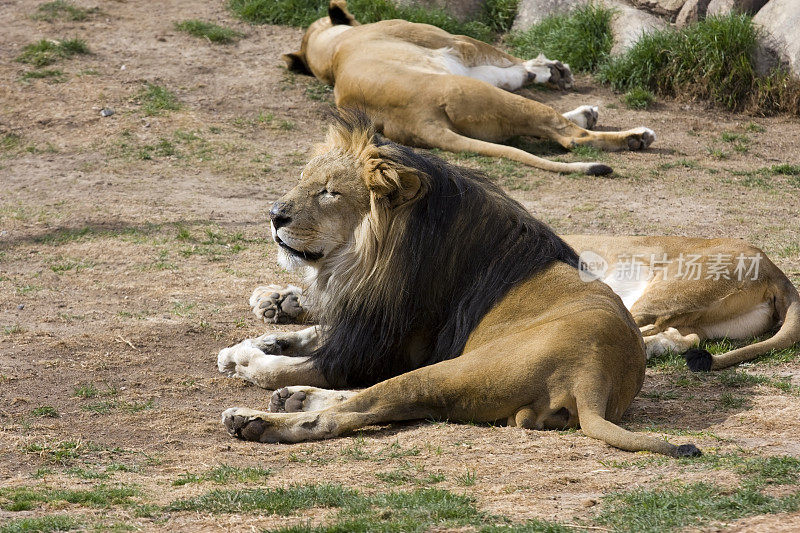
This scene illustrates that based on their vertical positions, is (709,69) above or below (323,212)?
below

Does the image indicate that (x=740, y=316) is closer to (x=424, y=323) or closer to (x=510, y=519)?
(x=424, y=323)

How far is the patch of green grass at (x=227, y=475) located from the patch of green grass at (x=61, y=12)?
9407mm

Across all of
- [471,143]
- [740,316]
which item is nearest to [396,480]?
[740,316]

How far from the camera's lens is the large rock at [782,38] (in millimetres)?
10719

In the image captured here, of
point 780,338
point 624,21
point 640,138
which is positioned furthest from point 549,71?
point 780,338

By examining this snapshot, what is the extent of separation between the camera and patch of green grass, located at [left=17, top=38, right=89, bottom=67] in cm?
1095

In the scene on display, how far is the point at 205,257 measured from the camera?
280 inches

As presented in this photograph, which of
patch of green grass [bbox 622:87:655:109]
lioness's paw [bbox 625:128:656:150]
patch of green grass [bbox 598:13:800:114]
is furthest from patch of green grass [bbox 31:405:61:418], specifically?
patch of green grass [bbox 598:13:800:114]

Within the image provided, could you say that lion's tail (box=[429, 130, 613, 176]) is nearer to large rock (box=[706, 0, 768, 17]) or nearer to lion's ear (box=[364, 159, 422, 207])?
large rock (box=[706, 0, 768, 17])

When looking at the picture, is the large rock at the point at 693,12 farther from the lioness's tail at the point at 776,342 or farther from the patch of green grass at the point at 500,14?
the lioness's tail at the point at 776,342

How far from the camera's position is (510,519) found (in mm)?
3043

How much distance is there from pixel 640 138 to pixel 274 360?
19.0 ft

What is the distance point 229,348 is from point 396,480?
183 centimetres

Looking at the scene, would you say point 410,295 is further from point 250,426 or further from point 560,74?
point 560,74
